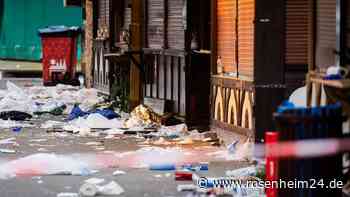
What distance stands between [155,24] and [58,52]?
10395 mm

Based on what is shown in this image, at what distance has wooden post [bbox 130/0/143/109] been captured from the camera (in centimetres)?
1866

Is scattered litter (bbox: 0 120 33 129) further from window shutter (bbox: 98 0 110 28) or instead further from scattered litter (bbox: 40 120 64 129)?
window shutter (bbox: 98 0 110 28)

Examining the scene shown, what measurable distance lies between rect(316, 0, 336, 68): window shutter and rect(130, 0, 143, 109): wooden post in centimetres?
798

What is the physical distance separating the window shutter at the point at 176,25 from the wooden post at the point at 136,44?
5.40ft

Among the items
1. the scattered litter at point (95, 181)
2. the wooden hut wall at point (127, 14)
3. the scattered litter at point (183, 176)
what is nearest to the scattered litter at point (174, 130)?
the wooden hut wall at point (127, 14)

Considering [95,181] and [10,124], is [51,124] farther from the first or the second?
[95,181]

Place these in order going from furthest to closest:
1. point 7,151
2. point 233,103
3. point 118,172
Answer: point 233,103
point 7,151
point 118,172

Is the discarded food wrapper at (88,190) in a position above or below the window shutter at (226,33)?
below

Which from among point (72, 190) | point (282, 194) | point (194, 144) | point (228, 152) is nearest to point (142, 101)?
point (194, 144)

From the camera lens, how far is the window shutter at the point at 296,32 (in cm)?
1266

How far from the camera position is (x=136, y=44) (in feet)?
61.5

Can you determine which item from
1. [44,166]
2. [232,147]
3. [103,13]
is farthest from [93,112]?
[44,166]

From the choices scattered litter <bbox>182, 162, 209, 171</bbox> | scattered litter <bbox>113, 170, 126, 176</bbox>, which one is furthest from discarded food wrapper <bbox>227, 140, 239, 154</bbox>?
scattered litter <bbox>113, 170, 126, 176</bbox>

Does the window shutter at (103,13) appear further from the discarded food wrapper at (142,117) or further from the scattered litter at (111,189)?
the scattered litter at (111,189)
